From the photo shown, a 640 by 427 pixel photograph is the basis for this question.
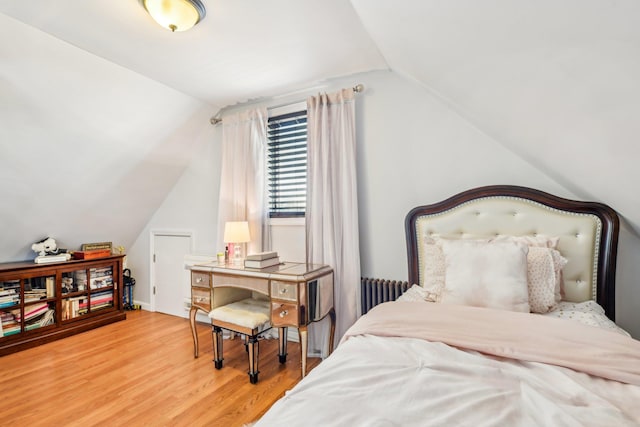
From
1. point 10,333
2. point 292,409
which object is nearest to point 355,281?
point 292,409

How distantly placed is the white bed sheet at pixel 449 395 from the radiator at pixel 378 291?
1196mm

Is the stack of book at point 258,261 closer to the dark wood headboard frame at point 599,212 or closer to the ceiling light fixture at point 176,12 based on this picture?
the dark wood headboard frame at point 599,212

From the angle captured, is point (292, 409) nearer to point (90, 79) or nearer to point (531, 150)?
point (531, 150)

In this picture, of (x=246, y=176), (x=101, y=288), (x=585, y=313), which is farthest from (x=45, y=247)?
(x=585, y=313)

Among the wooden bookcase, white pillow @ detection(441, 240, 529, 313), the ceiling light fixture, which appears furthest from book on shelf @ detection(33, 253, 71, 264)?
white pillow @ detection(441, 240, 529, 313)

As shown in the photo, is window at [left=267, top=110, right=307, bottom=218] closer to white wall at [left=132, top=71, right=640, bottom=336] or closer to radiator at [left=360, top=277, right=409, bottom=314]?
white wall at [left=132, top=71, right=640, bottom=336]

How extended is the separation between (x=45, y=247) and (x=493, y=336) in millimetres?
4079

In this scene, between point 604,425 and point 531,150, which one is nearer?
point 604,425

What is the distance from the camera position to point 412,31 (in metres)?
1.36

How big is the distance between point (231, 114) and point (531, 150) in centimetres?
279

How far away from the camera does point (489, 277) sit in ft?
5.24

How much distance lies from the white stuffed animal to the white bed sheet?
3.54 m

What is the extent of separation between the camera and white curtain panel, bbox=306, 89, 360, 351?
2461 millimetres

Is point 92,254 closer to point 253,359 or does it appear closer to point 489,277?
point 253,359
